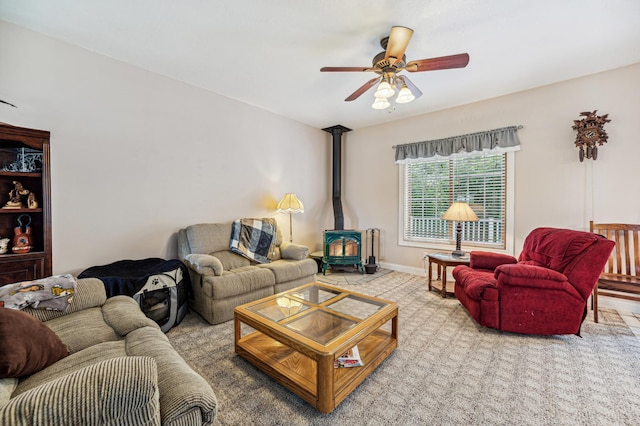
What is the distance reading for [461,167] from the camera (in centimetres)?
409

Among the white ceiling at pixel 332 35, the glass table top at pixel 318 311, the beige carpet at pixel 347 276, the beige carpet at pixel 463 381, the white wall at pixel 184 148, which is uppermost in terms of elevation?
the white ceiling at pixel 332 35

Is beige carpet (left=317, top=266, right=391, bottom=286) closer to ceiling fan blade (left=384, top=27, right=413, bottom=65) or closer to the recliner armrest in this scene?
the recliner armrest

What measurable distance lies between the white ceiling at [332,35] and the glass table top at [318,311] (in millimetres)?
2365

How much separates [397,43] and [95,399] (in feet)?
8.69

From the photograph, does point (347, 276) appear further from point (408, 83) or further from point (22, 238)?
point (22, 238)

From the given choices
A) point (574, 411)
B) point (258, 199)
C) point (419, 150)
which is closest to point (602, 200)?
point (419, 150)

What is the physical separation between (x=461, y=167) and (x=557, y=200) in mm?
1244

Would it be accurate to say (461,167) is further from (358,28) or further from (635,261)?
(358,28)

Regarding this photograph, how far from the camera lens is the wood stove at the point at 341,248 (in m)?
4.55

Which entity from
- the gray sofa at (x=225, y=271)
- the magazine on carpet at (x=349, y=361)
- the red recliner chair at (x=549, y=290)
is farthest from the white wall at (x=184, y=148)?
the magazine on carpet at (x=349, y=361)

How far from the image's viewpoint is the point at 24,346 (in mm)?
1115

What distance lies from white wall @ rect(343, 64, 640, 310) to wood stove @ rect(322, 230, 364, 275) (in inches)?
37.4

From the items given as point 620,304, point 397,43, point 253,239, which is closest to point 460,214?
point 620,304

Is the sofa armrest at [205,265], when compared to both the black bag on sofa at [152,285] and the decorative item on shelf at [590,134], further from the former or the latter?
the decorative item on shelf at [590,134]
